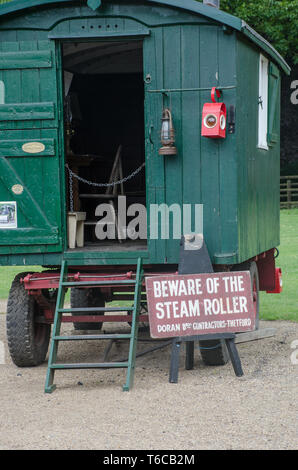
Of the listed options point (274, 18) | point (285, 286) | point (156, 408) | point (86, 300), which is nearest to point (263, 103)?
point (86, 300)

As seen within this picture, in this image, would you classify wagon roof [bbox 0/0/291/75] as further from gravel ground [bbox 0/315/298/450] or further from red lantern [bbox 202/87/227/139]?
gravel ground [bbox 0/315/298/450]

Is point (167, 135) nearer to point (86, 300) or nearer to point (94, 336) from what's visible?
point (94, 336)

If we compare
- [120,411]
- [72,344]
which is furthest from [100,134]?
[120,411]

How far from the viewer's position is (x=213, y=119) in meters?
6.67

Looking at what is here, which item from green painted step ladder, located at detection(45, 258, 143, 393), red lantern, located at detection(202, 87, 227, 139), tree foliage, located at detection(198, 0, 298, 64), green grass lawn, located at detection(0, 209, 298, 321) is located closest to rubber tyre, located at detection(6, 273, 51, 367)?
green painted step ladder, located at detection(45, 258, 143, 393)

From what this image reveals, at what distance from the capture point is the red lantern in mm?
6645

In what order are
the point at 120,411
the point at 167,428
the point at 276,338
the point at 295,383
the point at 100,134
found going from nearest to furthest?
the point at 167,428, the point at 120,411, the point at 295,383, the point at 276,338, the point at 100,134

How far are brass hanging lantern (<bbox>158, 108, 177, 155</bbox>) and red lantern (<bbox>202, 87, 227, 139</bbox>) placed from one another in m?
0.28

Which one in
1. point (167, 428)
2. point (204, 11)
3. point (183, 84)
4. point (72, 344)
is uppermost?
point (204, 11)

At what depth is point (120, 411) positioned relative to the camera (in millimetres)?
5594

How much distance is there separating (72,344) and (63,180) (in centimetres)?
243

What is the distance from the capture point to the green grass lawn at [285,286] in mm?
10203

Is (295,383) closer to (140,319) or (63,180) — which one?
(140,319)

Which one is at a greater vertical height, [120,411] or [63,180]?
[63,180]
